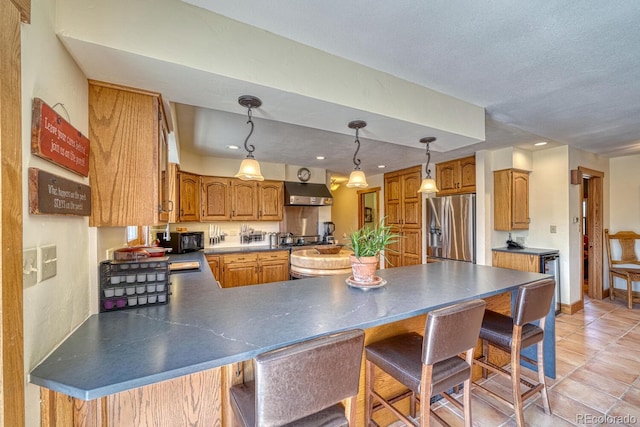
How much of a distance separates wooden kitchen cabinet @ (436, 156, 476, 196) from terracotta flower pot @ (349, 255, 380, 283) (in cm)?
319

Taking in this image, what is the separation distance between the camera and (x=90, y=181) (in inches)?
49.5

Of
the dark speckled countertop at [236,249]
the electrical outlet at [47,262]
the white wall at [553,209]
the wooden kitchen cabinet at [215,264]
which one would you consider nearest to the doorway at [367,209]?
the dark speckled countertop at [236,249]

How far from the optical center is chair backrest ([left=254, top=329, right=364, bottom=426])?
850 millimetres

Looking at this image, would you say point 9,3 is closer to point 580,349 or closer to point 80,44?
point 80,44

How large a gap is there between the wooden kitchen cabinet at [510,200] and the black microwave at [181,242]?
454 cm

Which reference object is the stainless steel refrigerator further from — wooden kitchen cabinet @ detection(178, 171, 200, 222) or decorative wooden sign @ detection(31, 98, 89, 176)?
decorative wooden sign @ detection(31, 98, 89, 176)

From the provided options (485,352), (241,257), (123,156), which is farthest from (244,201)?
(485,352)

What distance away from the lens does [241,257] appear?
4254 millimetres

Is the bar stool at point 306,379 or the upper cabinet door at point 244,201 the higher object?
the upper cabinet door at point 244,201

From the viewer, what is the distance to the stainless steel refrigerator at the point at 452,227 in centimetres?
412

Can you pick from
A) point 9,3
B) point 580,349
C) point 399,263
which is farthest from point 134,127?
point 399,263

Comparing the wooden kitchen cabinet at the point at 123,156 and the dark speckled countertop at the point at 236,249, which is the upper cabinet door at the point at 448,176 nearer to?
the dark speckled countertop at the point at 236,249

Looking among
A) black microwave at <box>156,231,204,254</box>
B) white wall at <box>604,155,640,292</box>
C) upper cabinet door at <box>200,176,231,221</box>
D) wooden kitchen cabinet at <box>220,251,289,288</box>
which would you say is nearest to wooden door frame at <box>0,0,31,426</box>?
black microwave at <box>156,231,204,254</box>

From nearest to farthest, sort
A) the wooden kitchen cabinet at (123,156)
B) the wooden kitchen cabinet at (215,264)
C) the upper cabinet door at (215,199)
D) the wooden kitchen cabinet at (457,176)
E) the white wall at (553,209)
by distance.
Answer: the wooden kitchen cabinet at (123,156) → the white wall at (553,209) → the wooden kitchen cabinet at (215,264) → the wooden kitchen cabinet at (457,176) → the upper cabinet door at (215,199)
